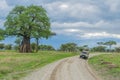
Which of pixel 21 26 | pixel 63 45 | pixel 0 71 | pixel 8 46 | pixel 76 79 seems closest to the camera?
pixel 76 79

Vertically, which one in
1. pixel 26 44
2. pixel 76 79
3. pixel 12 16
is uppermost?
pixel 12 16

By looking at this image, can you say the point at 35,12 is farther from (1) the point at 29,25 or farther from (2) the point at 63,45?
(2) the point at 63,45

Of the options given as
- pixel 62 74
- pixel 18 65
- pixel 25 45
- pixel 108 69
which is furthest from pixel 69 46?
pixel 62 74

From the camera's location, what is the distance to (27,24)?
346 ft

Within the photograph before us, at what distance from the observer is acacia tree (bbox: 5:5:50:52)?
10462 cm

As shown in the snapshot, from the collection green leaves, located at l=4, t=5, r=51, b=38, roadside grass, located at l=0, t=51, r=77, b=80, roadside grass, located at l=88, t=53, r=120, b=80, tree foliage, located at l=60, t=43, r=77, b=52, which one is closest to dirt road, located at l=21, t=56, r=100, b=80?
roadside grass, located at l=88, t=53, r=120, b=80

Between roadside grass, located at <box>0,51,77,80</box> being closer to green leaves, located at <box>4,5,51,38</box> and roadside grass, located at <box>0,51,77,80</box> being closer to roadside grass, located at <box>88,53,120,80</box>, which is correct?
roadside grass, located at <box>88,53,120,80</box>

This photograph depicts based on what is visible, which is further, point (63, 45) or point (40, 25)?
point (63, 45)

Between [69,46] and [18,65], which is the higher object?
[69,46]

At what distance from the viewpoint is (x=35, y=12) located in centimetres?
10706

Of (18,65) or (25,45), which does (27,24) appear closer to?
(25,45)

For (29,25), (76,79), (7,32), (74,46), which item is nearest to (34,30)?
(29,25)

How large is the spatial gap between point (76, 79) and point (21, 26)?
253 ft

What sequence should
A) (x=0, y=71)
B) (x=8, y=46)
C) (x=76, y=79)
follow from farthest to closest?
(x=8, y=46)
(x=0, y=71)
(x=76, y=79)
